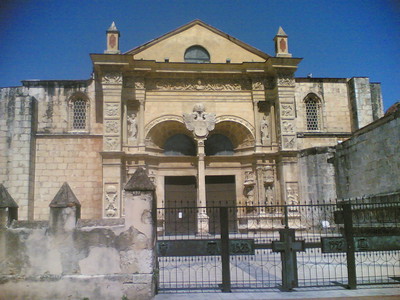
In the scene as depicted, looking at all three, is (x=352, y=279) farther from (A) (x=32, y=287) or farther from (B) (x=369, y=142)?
(B) (x=369, y=142)

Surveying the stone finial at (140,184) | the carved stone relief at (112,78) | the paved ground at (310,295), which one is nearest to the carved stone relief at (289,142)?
the carved stone relief at (112,78)

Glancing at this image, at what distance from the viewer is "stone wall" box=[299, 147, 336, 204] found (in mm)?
19266

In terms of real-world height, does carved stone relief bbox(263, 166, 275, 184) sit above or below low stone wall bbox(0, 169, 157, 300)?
above

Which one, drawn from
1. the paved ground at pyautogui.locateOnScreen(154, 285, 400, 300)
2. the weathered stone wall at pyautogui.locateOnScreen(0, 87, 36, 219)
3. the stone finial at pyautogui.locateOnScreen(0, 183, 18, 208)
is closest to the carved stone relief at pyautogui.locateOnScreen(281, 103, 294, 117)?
the paved ground at pyautogui.locateOnScreen(154, 285, 400, 300)

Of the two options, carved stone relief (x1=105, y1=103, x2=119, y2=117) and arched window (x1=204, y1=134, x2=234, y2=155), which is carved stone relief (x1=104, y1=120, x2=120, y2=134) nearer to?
carved stone relief (x1=105, y1=103, x2=119, y2=117)

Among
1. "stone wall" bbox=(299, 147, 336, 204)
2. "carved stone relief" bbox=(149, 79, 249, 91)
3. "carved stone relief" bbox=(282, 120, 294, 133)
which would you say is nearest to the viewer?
"stone wall" bbox=(299, 147, 336, 204)

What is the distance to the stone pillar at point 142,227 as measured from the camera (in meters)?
7.86

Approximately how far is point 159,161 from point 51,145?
572cm

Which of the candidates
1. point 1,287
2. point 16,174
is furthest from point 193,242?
point 16,174

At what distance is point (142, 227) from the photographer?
809 centimetres

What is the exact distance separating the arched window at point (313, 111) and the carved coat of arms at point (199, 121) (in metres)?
6.77

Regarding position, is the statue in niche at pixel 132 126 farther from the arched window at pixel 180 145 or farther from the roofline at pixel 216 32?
the roofline at pixel 216 32

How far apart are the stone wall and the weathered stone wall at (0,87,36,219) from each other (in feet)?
45.7

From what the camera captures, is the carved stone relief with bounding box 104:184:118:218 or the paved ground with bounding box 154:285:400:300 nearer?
the paved ground with bounding box 154:285:400:300
